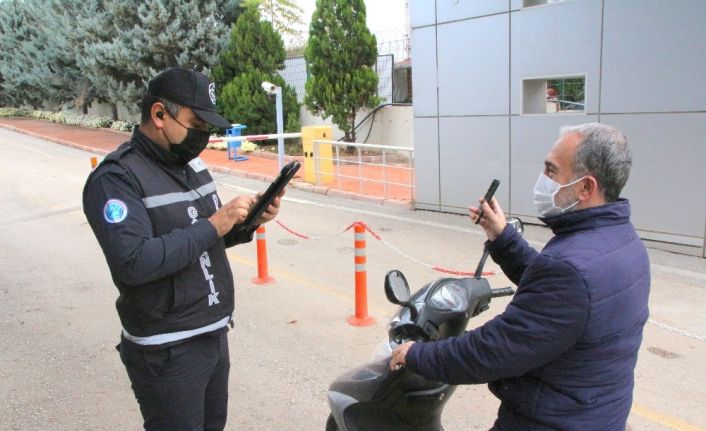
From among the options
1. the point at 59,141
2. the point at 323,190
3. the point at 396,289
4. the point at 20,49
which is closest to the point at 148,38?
the point at 59,141

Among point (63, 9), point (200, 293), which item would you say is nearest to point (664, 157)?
point (200, 293)

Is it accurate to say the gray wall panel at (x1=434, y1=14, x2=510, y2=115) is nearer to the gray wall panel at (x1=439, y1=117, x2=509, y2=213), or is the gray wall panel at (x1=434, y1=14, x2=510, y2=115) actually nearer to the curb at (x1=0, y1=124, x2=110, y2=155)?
the gray wall panel at (x1=439, y1=117, x2=509, y2=213)

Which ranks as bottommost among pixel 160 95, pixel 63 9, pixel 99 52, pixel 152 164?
pixel 152 164

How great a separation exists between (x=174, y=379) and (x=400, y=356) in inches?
36.1

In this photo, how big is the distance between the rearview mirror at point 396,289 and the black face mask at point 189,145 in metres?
0.93

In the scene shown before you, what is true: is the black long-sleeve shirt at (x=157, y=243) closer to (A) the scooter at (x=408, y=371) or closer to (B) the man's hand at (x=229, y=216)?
(B) the man's hand at (x=229, y=216)

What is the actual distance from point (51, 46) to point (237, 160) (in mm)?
13823

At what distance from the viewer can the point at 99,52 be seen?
68.0ft

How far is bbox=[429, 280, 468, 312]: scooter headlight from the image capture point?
2.16m

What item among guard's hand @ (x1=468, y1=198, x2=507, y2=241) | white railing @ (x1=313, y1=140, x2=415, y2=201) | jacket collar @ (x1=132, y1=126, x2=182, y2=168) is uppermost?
jacket collar @ (x1=132, y1=126, x2=182, y2=168)

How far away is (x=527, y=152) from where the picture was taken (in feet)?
28.7

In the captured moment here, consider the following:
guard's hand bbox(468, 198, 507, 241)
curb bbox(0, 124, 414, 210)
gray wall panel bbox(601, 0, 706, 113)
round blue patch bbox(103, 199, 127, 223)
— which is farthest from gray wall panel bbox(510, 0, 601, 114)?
round blue patch bbox(103, 199, 127, 223)

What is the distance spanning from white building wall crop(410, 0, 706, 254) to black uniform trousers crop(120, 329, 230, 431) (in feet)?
21.7

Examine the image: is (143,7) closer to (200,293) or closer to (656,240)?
(656,240)
